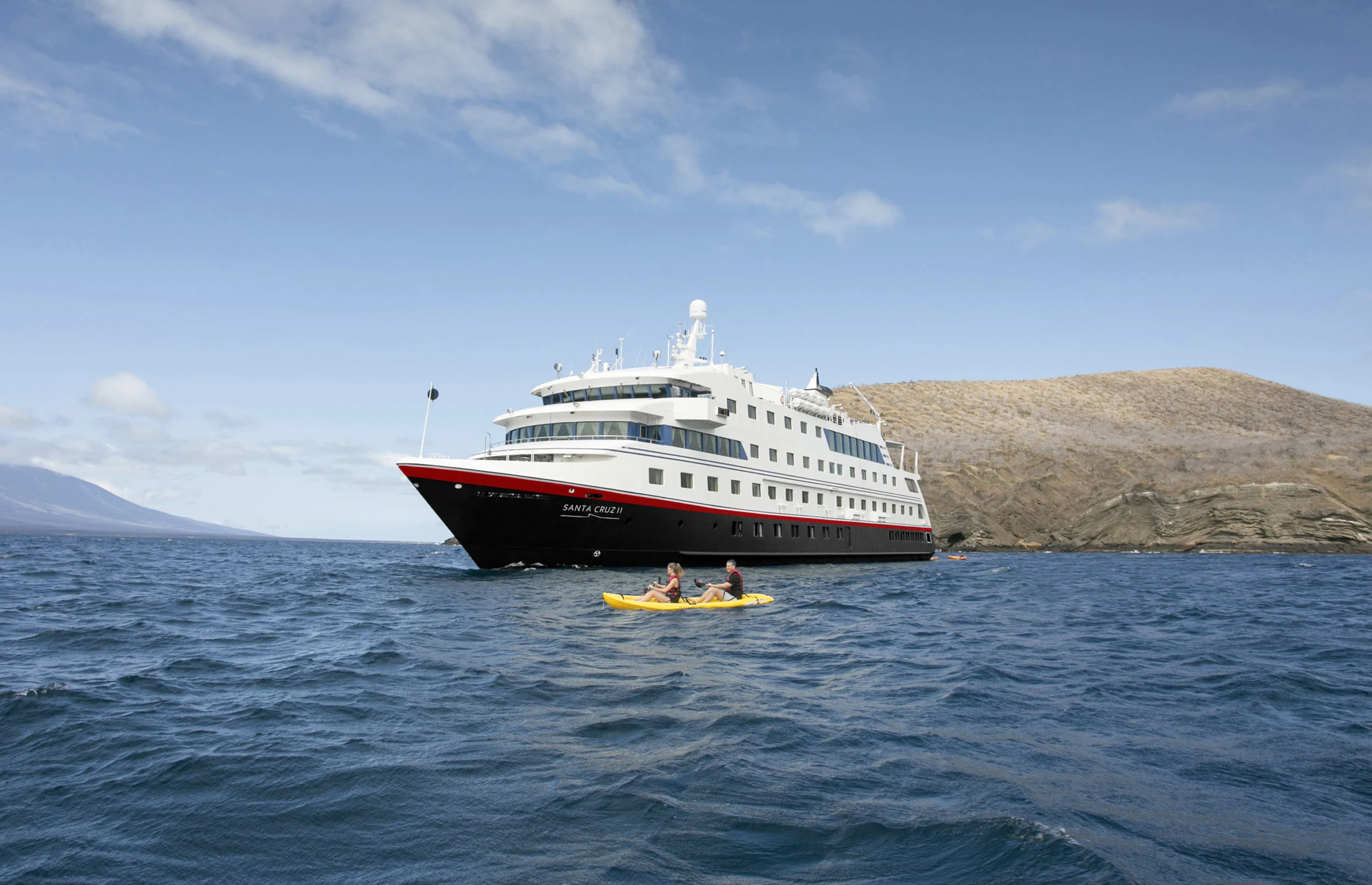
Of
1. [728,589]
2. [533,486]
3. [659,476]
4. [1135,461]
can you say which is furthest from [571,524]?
[1135,461]

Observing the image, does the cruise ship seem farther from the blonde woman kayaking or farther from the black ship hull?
the blonde woman kayaking

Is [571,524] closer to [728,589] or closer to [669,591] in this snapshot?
[728,589]

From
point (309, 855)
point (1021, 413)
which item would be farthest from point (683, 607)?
point (1021, 413)

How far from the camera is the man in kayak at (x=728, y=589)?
1981 cm

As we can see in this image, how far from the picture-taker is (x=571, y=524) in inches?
1077

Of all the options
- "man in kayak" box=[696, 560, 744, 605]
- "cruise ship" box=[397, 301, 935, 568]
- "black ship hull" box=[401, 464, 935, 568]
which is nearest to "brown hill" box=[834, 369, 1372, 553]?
"cruise ship" box=[397, 301, 935, 568]

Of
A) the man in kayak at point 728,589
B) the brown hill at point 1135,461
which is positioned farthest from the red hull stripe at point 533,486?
the brown hill at point 1135,461

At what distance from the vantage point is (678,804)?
6.31m

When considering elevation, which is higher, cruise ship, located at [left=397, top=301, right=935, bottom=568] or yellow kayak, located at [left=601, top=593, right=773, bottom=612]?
cruise ship, located at [left=397, top=301, right=935, bottom=568]

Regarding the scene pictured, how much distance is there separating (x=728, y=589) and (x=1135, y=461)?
72.2 m

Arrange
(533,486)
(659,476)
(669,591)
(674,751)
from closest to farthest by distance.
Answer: (674,751) < (669,591) < (533,486) < (659,476)

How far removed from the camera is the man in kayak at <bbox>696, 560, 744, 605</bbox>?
19812 mm

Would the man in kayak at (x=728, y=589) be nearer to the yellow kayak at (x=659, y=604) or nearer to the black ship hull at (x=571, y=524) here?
the yellow kayak at (x=659, y=604)

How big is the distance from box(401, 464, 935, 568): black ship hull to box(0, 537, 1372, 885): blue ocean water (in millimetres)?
8832
